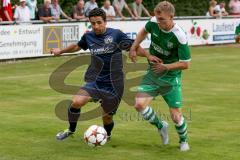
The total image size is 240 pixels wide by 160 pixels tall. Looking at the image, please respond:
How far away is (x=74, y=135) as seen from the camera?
9.75m

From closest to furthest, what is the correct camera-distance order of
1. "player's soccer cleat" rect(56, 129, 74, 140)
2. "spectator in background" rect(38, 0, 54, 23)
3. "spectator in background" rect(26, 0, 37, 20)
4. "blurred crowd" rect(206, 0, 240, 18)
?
1. "player's soccer cleat" rect(56, 129, 74, 140)
2. "spectator in background" rect(38, 0, 54, 23)
3. "spectator in background" rect(26, 0, 37, 20)
4. "blurred crowd" rect(206, 0, 240, 18)

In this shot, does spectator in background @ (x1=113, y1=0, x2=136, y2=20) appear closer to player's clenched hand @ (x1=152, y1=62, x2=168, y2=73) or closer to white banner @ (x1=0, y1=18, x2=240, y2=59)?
white banner @ (x1=0, y1=18, x2=240, y2=59)

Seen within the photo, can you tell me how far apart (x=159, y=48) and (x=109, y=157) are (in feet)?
5.48

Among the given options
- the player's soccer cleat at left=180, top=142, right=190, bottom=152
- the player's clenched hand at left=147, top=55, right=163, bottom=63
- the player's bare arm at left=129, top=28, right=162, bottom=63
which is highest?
the player's bare arm at left=129, top=28, right=162, bottom=63

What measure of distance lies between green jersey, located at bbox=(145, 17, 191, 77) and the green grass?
1233 millimetres

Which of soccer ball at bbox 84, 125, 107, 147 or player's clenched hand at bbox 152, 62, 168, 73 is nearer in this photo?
player's clenched hand at bbox 152, 62, 168, 73

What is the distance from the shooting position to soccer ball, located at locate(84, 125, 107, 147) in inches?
342

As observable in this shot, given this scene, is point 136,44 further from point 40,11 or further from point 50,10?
point 50,10

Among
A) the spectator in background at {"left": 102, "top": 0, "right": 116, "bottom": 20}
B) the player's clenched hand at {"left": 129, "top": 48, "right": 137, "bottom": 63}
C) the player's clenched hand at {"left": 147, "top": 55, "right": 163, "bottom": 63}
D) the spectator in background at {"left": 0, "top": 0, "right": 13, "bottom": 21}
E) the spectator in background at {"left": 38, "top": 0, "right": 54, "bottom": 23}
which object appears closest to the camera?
the player's clenched hand at {"left": 147, "top": 55, "right": 163, "bottom": 63}

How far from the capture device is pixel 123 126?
1059 centimetres

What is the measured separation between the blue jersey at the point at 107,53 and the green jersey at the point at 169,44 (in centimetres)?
55

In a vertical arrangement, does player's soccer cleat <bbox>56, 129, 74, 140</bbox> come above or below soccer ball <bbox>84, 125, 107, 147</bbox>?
below

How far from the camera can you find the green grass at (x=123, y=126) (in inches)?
339

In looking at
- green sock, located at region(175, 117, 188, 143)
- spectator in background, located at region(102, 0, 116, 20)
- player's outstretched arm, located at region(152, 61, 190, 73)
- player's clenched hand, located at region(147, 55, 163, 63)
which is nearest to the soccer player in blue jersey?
player's clenched hand, located at region(147, 55, 163, 63)
